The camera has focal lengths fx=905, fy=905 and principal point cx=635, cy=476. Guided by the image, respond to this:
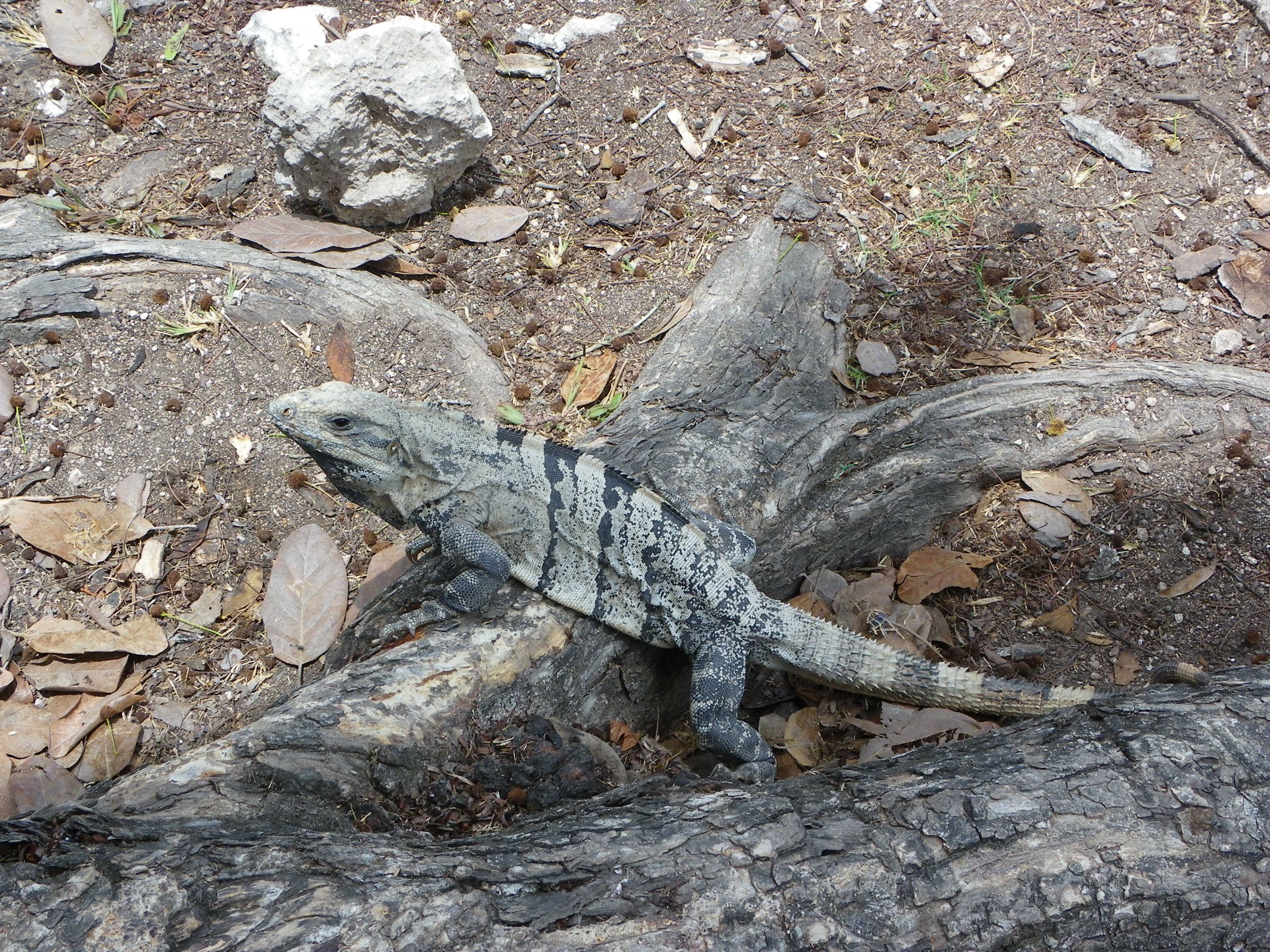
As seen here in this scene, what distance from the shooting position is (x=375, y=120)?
5461 mm

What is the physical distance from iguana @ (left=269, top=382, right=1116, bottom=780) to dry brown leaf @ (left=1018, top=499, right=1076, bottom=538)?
1.00m

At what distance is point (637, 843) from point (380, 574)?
7.91 feet

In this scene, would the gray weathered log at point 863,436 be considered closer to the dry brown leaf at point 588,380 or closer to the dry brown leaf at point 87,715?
the dry brown leaf at point 588,380

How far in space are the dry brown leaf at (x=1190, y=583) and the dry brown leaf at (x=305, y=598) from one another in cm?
364

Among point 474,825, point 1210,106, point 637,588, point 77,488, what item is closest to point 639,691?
point 637,588

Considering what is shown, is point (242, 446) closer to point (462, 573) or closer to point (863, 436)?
point (462, 573)

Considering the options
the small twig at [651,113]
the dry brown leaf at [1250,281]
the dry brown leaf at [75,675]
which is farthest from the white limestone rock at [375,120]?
the dry brown leaf at [1250,281]

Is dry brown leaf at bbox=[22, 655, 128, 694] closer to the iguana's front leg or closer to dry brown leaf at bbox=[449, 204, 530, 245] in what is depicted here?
the iguana's front leg

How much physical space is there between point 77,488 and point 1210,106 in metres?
7.04

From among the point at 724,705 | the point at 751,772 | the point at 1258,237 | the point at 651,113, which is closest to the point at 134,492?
the point at 724,705

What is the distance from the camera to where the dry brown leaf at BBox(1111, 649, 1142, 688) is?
11.9ft

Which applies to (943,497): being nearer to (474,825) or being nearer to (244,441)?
(474,825)

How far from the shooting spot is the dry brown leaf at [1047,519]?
4102mm

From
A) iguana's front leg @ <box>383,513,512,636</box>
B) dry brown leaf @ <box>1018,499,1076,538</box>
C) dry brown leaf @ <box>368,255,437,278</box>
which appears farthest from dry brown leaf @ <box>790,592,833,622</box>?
dry brown leaf @ <box>368,255,437,278</box>
